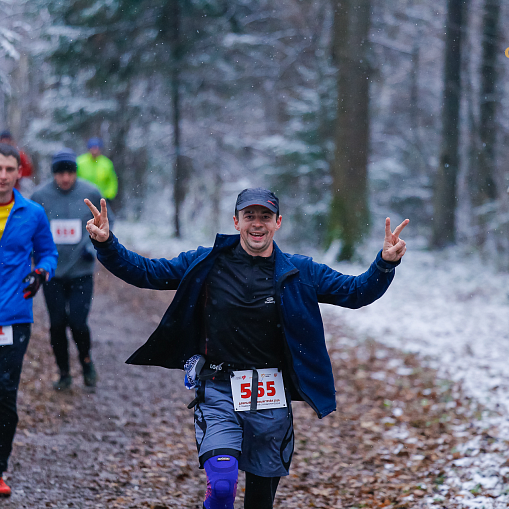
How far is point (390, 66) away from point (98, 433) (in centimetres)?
2323

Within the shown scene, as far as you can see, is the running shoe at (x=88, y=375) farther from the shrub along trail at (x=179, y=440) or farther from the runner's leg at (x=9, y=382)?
the runner's leg at (x=9, y=382)

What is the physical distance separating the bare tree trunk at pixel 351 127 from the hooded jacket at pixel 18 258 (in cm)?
1147

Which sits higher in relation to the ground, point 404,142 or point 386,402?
point 404,142

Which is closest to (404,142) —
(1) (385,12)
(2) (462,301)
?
(1) (385,12)

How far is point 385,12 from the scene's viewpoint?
23125 mm

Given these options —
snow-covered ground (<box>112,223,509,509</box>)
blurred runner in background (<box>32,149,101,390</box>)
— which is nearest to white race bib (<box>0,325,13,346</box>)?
blurred runner in background (<box>32,149,101,390</box>)

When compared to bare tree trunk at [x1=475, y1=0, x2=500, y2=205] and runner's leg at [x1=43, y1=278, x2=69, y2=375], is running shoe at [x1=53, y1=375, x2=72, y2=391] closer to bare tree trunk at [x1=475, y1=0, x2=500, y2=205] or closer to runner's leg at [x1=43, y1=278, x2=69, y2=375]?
runner's leg at [x1=43, y1=278, x2=69, y2=375]

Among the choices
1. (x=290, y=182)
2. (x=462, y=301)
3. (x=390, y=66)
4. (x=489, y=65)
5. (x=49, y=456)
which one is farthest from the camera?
(x=390, y=66)

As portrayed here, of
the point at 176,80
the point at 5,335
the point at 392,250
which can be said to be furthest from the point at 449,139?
the point at 5,335

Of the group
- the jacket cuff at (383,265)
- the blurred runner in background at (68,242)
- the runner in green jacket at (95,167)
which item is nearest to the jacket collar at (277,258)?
the jacket cuff at (383,265)

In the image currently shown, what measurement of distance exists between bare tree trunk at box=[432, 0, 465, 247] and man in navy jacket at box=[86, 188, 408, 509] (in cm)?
1511

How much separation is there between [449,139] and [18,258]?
15400mm

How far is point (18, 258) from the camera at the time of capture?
4.75 m

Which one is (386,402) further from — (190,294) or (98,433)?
(190,294)
